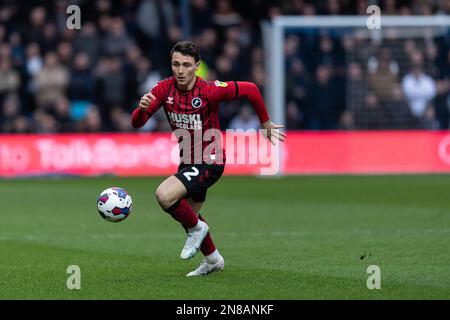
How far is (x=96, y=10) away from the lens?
87.2 feet

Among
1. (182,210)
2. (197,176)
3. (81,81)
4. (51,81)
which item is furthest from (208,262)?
(51,81)

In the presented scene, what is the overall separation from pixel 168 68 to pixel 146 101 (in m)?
16.7

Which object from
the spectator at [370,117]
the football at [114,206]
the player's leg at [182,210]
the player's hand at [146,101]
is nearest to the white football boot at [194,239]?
the player's leg at [182,210]

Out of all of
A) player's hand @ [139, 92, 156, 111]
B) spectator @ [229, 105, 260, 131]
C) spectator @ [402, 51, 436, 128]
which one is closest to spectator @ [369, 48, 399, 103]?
spectator @ [402, 51, 436, 128]

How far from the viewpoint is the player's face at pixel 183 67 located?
398 inches

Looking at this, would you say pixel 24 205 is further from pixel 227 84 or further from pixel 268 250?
pixel 227 84

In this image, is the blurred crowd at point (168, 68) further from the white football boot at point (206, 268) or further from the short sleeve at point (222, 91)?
the white football boot at point (206, 268)

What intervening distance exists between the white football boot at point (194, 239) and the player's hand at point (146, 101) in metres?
1.13

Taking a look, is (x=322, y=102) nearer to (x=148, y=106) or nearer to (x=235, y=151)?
(x=235, y=151)

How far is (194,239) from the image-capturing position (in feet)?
32.8

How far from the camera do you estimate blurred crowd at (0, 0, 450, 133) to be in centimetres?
2500

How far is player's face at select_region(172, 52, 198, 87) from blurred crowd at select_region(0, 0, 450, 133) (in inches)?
580

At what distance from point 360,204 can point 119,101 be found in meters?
8.77

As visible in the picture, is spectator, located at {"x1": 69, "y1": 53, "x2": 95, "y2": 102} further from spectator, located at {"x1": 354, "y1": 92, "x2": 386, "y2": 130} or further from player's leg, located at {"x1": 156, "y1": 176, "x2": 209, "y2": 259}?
player's leg, located at {"x1": 156, "y1": 176, "x2": 209, "y2": 259}
